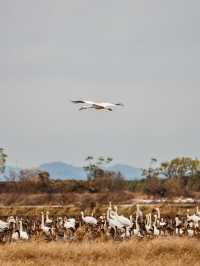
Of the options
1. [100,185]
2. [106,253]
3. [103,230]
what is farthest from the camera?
[100,185]

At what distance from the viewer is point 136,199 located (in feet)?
236

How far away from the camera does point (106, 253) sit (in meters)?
16.2

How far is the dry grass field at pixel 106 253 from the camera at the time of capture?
1523cm

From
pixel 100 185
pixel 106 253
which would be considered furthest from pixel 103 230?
pixel 100 185

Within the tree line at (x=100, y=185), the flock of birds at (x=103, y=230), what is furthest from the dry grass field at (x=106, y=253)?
the tree line at (x=100, y=185)

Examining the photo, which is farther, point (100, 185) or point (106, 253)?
point (100, 185)

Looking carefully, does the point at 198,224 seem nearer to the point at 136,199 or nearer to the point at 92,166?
the point at 136,199

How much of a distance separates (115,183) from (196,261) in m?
64.5

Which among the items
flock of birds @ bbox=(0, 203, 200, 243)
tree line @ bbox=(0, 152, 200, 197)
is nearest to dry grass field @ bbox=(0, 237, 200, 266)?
flock of birds @ bbox=(0, 203, 200, 243)

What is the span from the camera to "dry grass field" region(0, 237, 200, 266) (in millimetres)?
15227

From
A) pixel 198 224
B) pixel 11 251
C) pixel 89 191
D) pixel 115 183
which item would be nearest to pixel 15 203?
pixel 89 191

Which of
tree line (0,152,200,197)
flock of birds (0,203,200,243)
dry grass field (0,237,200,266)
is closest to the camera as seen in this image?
dry grass field (0,237,200,266)

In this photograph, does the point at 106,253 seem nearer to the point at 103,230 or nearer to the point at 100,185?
the point at 103,230

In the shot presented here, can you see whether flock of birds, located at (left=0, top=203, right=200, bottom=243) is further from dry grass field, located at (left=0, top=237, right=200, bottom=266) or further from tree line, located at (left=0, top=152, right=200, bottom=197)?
tree line, located at (left=0, top=152, right=200, bottom=197)
